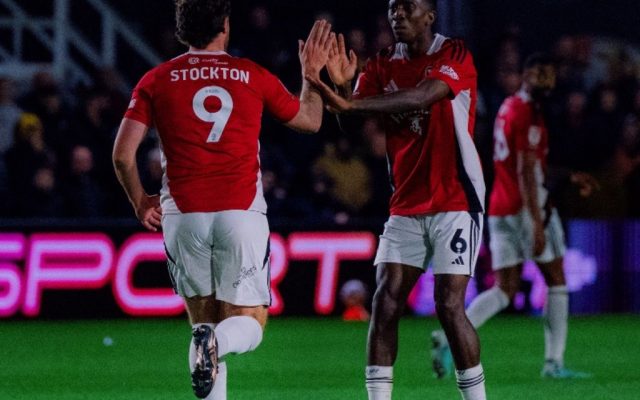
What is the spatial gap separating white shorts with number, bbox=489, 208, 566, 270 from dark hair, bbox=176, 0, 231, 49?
396 cm

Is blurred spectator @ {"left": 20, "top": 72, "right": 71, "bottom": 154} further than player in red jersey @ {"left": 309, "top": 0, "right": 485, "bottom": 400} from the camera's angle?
Yes

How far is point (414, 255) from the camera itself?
7.91 metres

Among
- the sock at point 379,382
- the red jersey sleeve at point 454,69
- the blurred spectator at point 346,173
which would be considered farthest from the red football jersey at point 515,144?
the blurred spectator at point 346,173

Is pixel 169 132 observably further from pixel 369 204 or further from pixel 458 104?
pixel 369 204

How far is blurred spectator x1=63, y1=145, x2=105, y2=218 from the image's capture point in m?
16.0

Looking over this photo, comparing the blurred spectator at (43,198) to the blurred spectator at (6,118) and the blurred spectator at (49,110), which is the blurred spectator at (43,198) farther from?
the blurred spectator at (6,118)

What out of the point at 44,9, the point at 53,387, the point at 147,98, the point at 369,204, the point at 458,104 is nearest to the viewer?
the point at 147,98

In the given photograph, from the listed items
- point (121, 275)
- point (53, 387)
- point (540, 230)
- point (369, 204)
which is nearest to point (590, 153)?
point (369, 204)

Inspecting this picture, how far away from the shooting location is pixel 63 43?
18.5 meters

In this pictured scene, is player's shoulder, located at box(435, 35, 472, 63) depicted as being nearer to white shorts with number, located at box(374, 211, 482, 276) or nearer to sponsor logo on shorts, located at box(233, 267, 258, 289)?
white shorts with number, located at box(374, 211, 482, 276)

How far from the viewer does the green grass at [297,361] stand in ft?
32.7

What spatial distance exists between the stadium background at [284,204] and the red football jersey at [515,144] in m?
1.71

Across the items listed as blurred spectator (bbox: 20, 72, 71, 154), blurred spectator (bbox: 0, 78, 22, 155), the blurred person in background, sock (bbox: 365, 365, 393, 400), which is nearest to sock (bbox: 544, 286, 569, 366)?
sock (bbox: 365, 365, 393, 400)

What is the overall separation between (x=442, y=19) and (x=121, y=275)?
419 centimetres
